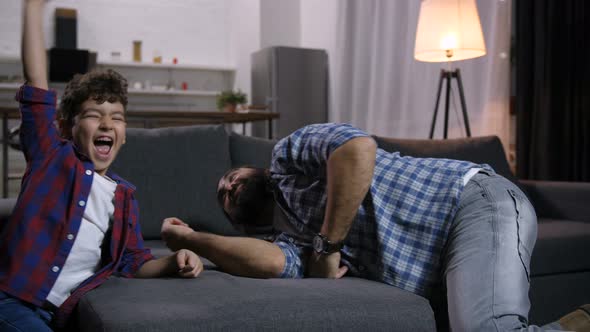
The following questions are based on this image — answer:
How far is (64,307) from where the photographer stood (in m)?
1.22

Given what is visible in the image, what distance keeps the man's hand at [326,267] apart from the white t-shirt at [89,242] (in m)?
0.48

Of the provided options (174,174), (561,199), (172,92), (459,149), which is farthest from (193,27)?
(561,199)

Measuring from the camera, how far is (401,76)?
18.4ft

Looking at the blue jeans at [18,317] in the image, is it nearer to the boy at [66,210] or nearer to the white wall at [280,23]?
the boy at [66,210]

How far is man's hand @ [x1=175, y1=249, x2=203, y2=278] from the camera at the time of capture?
1.32m

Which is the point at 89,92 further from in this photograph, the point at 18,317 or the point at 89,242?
the point at 18,317

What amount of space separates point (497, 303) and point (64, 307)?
0.86 metres

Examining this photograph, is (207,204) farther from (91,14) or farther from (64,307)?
(91,14)

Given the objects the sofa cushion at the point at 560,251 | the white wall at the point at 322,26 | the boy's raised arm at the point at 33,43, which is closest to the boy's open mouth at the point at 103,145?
the boy's raised arm at the point at 33,43

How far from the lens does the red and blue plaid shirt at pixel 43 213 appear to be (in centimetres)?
118

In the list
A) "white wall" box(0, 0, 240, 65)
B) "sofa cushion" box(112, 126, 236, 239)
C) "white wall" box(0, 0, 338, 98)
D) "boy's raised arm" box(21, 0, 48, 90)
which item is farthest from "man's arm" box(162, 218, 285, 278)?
"white wall" box(0, 0, 240, 65)

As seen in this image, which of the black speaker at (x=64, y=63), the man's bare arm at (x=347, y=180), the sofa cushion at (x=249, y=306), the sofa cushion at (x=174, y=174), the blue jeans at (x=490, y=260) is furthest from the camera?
the black speaker at (x=64, y=63)

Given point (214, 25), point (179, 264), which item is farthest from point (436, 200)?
point (214, 25)

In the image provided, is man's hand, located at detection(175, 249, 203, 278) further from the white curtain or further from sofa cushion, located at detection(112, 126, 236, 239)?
the white curtain
